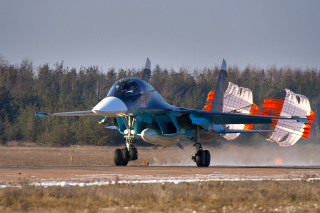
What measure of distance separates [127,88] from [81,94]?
7866cm

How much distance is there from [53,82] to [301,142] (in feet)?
271

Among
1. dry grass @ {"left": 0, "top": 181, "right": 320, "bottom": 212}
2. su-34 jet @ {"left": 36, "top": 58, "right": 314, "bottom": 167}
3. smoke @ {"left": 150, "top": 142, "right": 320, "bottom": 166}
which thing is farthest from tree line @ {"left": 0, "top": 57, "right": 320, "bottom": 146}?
dry grass @ {"left": 0, "top": 181, "right": 320, "bottom": 212}

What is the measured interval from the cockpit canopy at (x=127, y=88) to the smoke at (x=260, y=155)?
15.6 meters

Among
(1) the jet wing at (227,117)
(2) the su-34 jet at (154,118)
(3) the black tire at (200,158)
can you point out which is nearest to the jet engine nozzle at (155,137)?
(2) the su-34 jet at (154,118)

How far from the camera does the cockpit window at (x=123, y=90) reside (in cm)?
2089

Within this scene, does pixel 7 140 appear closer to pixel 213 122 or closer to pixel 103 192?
pixel 213 122

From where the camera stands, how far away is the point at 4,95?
6638 cm

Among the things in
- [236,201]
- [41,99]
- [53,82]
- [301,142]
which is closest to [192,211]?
[236,201]

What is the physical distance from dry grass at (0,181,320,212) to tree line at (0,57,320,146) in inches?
1122

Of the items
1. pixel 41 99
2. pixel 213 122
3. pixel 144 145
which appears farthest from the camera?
pixel 41 99

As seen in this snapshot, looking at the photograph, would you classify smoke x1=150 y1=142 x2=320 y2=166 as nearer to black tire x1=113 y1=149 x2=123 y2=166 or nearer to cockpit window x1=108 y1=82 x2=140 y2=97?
black tire x1=113 y1=149 x2=123 y2=166

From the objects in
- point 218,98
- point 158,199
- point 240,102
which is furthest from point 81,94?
point 158,199

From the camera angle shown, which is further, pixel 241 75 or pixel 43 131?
pixel 241 75

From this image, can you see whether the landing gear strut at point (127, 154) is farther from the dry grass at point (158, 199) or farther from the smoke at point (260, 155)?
the smoke at point (260, 155)
